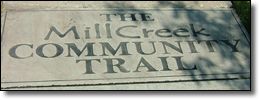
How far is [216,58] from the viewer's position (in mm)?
3086

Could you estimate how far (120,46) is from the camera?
3137mm

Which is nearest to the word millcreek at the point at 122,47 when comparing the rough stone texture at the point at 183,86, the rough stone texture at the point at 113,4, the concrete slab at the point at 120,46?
the concrete slab at the point at 120,46

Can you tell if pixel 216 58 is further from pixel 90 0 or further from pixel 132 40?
pixel 90 0

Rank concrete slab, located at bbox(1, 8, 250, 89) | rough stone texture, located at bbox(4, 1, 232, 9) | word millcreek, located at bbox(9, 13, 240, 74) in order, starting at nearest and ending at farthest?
concrete slab, located at bbox(1, 8, 250, 89) < word millcreek, located at bbox(9, 13, 240, 74) < rough stone texture, located at bbox(4, 1, 232, 9)

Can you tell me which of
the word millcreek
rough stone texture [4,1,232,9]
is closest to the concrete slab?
the word millcreek

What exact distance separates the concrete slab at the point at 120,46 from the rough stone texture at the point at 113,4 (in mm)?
109

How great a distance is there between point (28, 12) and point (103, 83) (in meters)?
1.33

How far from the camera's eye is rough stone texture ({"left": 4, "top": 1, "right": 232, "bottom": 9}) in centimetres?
360

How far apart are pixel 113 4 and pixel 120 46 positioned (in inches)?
30.4

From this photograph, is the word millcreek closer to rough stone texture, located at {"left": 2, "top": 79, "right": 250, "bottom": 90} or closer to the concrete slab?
the concrete slab

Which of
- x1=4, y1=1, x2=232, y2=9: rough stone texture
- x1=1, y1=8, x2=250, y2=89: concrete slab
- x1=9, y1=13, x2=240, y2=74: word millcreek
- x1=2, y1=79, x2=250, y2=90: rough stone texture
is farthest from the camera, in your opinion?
x1=4, y1=1, x2=232, y2=9: rough stone texture

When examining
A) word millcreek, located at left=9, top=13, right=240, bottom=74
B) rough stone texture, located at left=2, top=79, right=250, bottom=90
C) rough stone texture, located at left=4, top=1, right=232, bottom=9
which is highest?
rough stone texture, located at left=4, top=1, right=232, bottom=9

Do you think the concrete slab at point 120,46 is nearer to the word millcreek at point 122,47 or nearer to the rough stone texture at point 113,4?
the word millcreek at point 122,47

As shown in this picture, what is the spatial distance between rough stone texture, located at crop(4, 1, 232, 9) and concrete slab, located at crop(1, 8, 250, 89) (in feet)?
0.36
